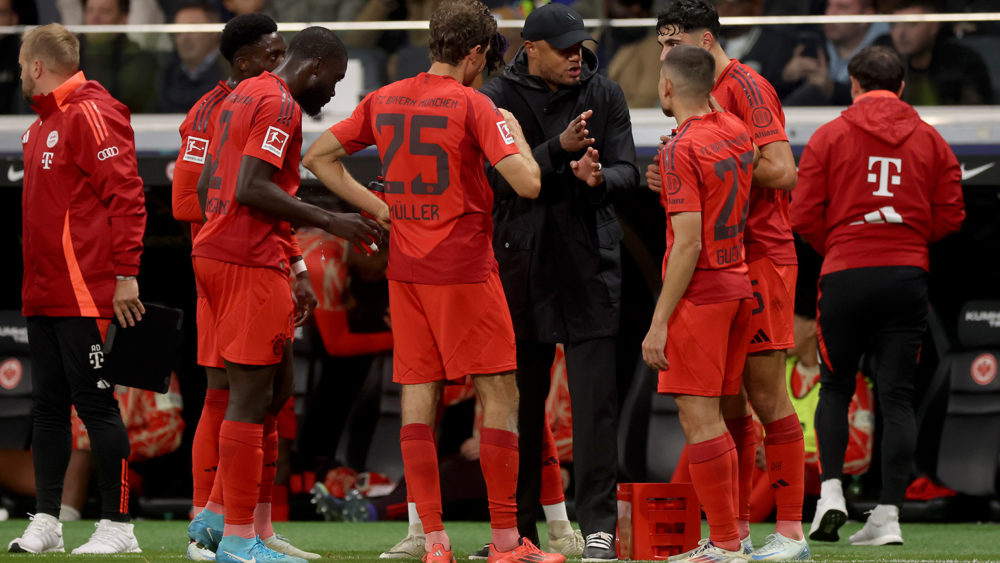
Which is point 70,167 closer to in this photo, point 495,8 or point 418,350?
point 418,350

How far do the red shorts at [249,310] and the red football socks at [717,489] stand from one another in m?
1.41

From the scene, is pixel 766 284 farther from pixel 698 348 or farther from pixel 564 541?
pixel 564 541

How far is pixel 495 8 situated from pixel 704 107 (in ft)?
13.4

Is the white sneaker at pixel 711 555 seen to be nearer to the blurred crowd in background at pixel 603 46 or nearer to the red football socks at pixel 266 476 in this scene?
the red football socks at pixel 266 476

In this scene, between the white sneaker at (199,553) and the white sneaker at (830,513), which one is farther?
the white sneaker at (830,513)

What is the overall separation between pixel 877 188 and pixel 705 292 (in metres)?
1.76

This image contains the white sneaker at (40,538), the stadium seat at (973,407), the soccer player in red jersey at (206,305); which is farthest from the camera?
the stadium seat at (973,407)

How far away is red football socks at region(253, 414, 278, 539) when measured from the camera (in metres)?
4.73

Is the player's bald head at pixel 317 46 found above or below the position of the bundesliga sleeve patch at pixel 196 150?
above

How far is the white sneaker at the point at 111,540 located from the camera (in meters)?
4.98

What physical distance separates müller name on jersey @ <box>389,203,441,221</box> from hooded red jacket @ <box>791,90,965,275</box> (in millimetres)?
2161

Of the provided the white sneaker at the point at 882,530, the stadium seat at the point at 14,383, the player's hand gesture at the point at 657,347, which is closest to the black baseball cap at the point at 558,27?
the player's hand gesture at the point at 657,347

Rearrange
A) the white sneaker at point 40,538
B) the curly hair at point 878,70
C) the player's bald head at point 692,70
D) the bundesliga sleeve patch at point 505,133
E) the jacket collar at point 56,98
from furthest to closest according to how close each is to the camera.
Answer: the curly hair at point 878,70 → the jacket collar at point 56,98 → the white sneaker at point 40,538 → the player's bald head at point 692,70 → the bundesliga sleeve patch at point 505,133

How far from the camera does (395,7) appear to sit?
8.30 meters
